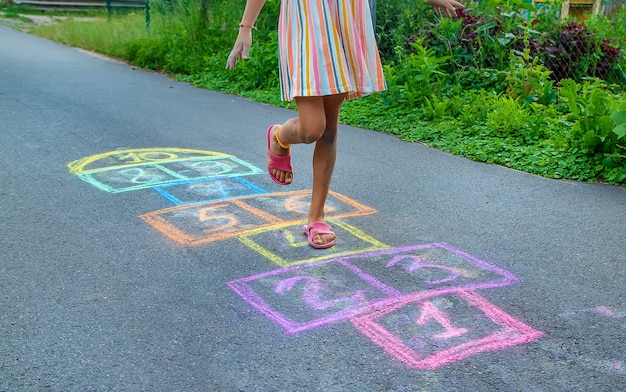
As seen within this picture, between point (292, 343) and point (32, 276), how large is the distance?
1.34 metres

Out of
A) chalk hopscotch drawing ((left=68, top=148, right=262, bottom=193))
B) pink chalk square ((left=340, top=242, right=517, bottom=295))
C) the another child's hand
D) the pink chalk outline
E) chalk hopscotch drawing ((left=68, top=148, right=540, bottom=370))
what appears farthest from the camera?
chalk hopscotch drawing ((left=68, top=148, right=262, bottom=193))

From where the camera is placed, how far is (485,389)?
2.26m

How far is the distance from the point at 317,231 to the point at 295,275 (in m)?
0.43

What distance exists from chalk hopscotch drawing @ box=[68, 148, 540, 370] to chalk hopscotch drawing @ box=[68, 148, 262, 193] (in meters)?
0.03

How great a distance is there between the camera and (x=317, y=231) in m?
3.51

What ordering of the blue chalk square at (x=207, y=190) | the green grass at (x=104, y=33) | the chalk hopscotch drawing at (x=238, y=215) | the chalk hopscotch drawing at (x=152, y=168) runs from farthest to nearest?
the green grass at (x=104, y=33) < the chalk hopscotch drawing at (x=152, y=168) < the blue chalk square at (x=207, y=190) < the chalk hopscotch drawing at (x=238, y=215)

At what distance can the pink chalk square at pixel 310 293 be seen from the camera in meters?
2.75

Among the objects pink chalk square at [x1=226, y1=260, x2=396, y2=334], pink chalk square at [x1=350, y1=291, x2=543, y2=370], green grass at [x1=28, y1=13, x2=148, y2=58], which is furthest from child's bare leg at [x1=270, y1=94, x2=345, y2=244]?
green grass at [x1=28, y1=13, x2=148, y2=58]

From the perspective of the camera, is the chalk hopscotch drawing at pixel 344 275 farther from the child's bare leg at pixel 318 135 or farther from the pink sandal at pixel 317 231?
the child's bare leg at pixel 318 135

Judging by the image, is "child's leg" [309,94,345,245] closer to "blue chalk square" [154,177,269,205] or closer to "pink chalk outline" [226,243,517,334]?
"pink chalk outline" [226,243,517,334]

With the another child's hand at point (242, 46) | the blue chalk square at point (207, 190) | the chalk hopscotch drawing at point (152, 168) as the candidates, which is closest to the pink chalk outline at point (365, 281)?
the another child's hand at point (242, 46)

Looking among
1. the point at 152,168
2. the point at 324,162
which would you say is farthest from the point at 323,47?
the point at 152,168

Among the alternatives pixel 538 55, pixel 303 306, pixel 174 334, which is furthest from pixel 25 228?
pixel 538 55

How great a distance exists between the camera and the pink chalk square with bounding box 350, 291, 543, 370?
2.48 metres
